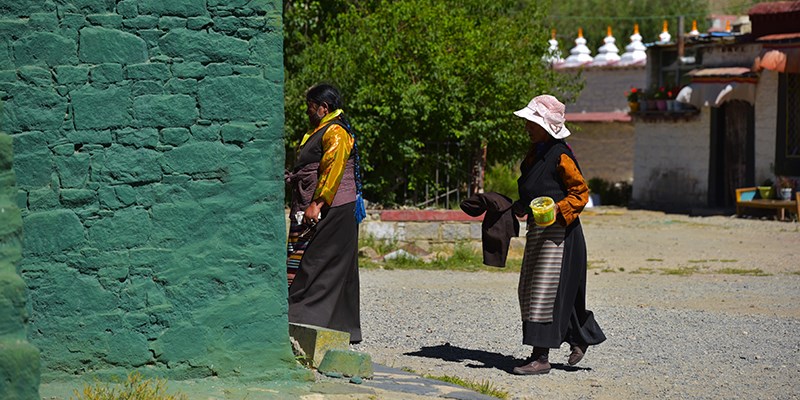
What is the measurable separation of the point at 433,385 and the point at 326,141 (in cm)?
178

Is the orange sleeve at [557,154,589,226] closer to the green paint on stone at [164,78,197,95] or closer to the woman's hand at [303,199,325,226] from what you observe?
the woman's hand at [303,199,325,226]

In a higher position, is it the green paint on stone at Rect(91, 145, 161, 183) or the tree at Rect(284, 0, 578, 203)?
the tree at Rect(284, 0, 578, 203)

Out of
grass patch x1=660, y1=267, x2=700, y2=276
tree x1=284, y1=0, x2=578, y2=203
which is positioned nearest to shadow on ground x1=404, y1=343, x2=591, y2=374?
grass patch x1=660, y1=267, x2=700, y2=276

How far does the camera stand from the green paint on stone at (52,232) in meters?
5.91

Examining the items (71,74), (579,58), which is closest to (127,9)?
(71,74)

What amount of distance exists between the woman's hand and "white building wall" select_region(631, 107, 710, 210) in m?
17.0

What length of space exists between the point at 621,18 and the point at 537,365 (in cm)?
3728

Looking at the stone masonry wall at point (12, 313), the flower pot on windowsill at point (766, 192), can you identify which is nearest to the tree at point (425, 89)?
the flower pot on windowsill at point (766, 192)

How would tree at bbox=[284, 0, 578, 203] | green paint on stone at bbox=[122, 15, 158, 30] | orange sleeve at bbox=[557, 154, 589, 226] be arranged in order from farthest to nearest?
tree at bbox=[284, 0, 578, 203] < orange sleeve at bbox=[557, 154, 589, 226] < green paint on stone at bbox=[122, 15, 158, 30]

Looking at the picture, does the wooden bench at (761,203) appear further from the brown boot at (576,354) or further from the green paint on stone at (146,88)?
the green paint on stone at (146,88)

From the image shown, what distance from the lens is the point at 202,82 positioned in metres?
6.21

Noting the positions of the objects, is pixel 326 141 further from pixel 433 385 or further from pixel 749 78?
pixel 749 78

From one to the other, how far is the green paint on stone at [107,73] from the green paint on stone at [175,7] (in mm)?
314

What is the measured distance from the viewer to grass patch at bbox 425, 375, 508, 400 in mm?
6789
